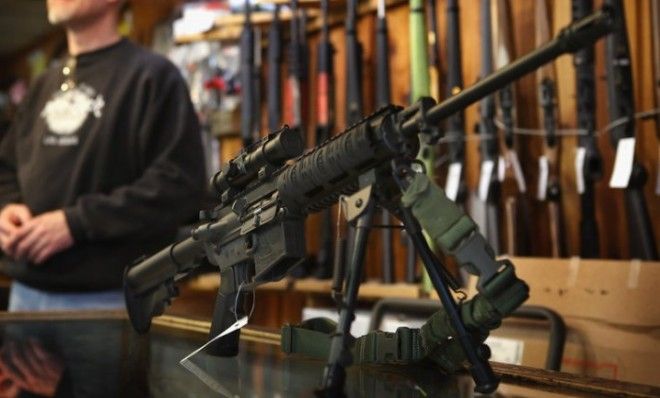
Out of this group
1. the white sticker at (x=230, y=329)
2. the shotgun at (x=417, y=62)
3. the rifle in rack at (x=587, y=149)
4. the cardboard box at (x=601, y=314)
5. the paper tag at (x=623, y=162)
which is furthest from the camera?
the shotgun at (x=417, y=62)

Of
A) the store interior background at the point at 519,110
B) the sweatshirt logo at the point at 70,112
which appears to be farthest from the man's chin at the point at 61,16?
the store interior background at the point at 519,110

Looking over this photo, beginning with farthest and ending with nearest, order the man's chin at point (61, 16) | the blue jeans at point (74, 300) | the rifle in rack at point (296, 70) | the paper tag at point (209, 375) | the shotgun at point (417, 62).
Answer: the rifle in rack at point (296, 70) < the shotgun at point (417, 62) < the man's chin at point (61, 16) < the blue jeans at point (74, 300) < the paper tag at point (209, 375)

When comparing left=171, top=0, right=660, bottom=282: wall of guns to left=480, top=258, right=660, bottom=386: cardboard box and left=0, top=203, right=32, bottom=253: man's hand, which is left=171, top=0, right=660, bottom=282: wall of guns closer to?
left=480, top=258, right=660, bottom=386: cardboard box

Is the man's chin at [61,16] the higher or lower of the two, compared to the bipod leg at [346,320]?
higher

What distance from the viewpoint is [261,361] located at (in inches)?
36.0

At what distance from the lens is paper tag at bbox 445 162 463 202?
1795 mm

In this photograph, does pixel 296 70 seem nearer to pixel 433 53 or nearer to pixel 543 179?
pixel 433 53

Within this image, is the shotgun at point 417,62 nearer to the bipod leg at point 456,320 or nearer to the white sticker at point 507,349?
the white sticker at point 507,349

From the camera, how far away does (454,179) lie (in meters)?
1.81

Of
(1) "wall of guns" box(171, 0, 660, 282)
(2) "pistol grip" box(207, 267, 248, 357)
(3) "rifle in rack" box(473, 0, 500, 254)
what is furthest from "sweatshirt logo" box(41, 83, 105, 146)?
(2) "pistol grip" box(207, 267, 248, 357)

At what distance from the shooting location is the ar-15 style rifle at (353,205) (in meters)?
0.65

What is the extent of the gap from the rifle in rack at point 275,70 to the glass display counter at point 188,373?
121 cm

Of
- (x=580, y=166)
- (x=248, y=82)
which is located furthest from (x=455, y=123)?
(x=248, y=82)

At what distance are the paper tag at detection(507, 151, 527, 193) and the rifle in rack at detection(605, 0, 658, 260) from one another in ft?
0.93
